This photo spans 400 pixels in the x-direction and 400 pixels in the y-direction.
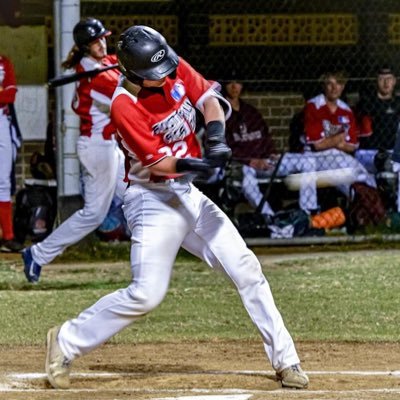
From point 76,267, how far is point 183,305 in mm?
2471

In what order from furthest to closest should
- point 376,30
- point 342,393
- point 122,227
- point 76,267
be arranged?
1. point 376,30
2. point 122,227
3. point 76,267
4. point 342,393

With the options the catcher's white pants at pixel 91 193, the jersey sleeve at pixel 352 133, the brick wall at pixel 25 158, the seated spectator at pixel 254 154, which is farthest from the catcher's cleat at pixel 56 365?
the brick wall at pixel 25 158

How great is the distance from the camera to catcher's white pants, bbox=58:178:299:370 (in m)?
6.39

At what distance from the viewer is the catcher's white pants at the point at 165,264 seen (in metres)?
6.39

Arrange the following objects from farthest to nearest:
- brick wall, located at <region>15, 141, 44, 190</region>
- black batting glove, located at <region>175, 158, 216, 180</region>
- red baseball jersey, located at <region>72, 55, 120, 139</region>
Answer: brick wall, located at <region>15, 141, 44, 190</region>
red baseball jersey, located at <region>72, 55, 120, 139</region>
black batting glove, located at <region>175, 158, 216, 180</region>

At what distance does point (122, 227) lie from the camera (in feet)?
41.9

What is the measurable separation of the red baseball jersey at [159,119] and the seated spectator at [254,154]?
6.46 meters

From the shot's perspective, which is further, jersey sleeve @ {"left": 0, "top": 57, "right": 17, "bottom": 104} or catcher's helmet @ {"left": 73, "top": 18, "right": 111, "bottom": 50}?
jersey sleeve @ {"left": 0, "top": 57, "right": 17, "bottom": 104}

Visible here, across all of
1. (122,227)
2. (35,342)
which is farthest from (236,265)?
(122,227)

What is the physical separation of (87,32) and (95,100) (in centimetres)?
59

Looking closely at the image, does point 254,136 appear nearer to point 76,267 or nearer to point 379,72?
point 379,72

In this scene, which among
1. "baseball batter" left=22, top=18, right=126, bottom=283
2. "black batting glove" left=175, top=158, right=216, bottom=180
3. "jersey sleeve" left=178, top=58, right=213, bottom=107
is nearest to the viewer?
"black batting glove" left=175, top=158, right=216, bottom=180

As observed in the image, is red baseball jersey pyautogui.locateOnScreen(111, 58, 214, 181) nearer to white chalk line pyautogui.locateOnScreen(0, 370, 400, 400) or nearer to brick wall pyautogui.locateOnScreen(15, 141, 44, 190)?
white chalk line pyautogui.locateOnScreen(0, 370, 400, 400)

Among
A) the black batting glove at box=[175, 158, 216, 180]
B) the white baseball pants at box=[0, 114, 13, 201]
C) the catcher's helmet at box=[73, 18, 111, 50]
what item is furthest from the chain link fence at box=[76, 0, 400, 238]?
the black batting glove at box=[175, 158, 216, 180]
